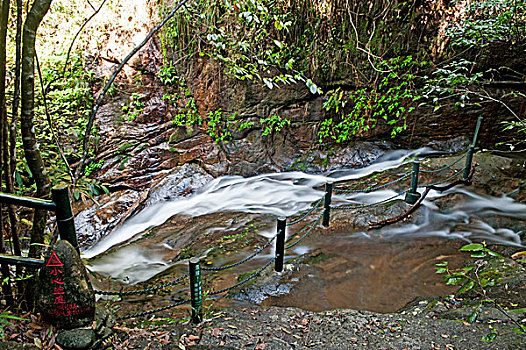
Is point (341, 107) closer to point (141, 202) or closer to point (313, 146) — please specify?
point (313, 146)

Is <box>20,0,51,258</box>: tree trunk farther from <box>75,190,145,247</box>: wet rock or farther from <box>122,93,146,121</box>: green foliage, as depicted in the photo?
<box>122,93,146,121</box>: green foliage

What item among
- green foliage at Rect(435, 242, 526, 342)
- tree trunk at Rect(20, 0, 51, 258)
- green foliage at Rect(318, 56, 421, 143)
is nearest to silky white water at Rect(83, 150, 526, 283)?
green foliage at Rect(318, 56, 421, 143)

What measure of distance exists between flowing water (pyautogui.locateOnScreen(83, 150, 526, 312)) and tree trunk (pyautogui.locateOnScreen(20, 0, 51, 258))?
7.27ft

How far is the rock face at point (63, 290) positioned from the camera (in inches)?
86.4

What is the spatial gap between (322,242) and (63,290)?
12.5ft

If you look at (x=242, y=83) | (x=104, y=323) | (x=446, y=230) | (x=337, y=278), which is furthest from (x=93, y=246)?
(x=446, y=230)

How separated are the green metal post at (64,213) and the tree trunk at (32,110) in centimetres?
40

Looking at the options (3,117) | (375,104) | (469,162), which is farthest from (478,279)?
(375,104)

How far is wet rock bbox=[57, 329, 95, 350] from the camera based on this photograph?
2203mm

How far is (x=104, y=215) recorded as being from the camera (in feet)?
20.9

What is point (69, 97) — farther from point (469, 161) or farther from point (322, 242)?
point (469, 161)

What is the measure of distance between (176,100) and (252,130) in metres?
2.16

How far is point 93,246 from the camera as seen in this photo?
593cm

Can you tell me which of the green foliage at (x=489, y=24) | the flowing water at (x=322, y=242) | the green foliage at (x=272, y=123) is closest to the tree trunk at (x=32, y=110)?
the flowing water at (x=322, y=242)
